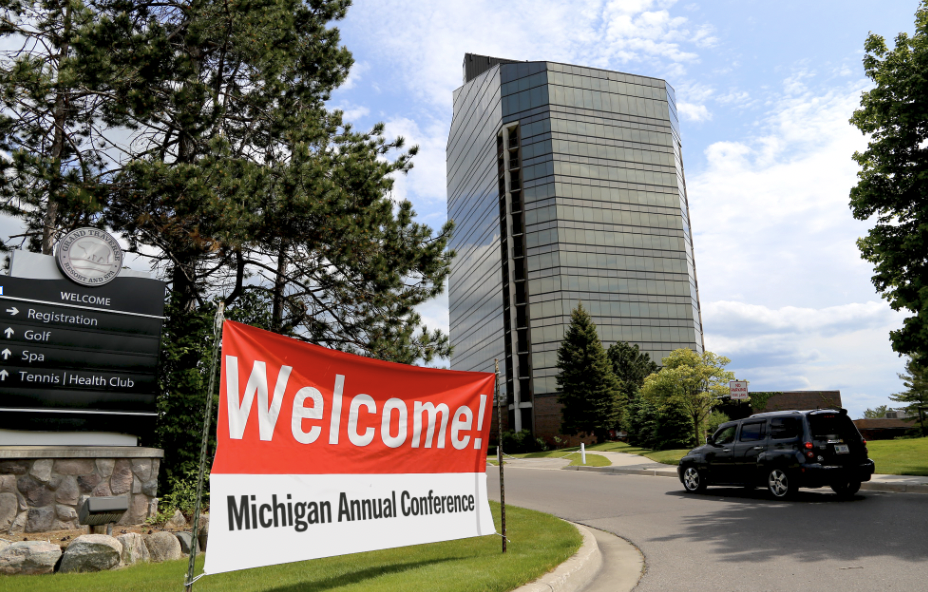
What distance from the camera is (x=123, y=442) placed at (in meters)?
8.91

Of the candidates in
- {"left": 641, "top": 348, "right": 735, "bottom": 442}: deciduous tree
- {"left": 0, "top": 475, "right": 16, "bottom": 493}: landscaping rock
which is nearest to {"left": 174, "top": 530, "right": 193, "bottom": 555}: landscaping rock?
{"left": 0, "top": 475, "right": 16, "bottom": 493}: landscaping rock

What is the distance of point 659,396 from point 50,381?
97.7ft

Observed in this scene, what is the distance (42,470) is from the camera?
8023 mm

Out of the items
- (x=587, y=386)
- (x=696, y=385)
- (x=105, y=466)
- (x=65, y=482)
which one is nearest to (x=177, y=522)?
(x=105, y=466)

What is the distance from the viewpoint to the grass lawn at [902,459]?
15.7m

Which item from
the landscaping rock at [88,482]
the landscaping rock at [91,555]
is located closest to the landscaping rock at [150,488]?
the landscaping rock at [88,482]

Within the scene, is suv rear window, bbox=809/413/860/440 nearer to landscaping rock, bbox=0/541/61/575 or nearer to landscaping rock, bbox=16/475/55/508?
landscaping rock, bbox=0/541/61/575

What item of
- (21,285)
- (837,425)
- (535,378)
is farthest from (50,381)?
(535,378)

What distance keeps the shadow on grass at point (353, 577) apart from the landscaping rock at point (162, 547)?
8.48 feet

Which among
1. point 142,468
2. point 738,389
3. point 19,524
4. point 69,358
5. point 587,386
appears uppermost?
point 587,386

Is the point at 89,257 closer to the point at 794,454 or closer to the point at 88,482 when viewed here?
the point at 88,482

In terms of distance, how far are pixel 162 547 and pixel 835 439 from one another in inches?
463

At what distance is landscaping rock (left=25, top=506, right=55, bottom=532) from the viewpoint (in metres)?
7.79

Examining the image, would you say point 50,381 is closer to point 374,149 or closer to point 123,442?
point 123,442
